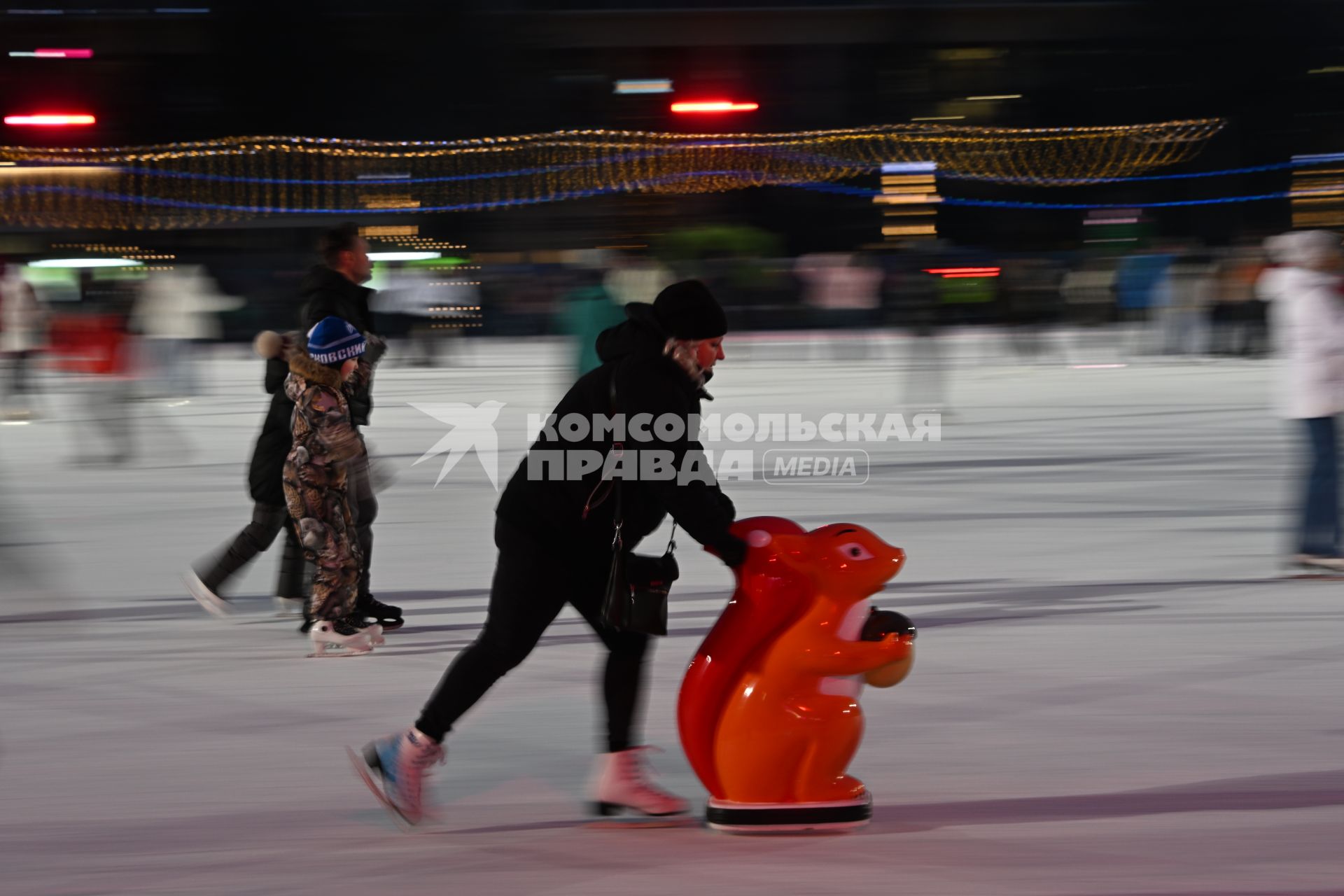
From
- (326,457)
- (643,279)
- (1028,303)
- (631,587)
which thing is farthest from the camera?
(1028,303)

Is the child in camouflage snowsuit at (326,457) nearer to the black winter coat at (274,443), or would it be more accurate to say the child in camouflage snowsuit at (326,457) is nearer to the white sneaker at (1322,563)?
the black winter coat at (274,443)

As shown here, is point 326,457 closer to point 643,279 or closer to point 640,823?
point 640,823

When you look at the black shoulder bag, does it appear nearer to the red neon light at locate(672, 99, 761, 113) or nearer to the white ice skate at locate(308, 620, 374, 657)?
the white ice skate at locate(308, 620, 374, 657)

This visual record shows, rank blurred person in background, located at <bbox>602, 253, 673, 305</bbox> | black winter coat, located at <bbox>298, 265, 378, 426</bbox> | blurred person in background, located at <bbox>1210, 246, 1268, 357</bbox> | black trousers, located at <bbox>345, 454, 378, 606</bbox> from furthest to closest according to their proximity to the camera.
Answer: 1. blurred person in background, located at <bbox>1210, 246, 1268, 357</bbox>
2. blurred person in background, located at <bbox>602, 253, 673, 305</bbox>
3. black trousers, located at <bbox>345, 454, 378, 606</bbox>
4. black winter coat, located at <bbox>298, 265, 378, 426</bbox>

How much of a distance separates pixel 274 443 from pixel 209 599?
2.92ft

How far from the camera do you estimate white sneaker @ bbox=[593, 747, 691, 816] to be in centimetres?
388

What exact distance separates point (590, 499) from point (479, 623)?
277 cm

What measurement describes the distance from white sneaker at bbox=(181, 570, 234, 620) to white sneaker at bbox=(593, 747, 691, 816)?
3.08 m

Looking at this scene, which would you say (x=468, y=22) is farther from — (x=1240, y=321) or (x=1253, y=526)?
(x=1253, y=526)

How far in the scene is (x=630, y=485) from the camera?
3.69 meters

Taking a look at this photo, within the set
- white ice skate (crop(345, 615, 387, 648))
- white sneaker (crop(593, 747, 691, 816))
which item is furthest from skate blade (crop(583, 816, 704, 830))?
white ice skate (crop(345, 615, 387, 648))

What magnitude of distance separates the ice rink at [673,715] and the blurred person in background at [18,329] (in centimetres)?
583

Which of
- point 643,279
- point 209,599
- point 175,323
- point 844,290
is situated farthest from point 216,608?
point 844,290

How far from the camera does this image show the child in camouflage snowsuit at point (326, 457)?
214 inches
